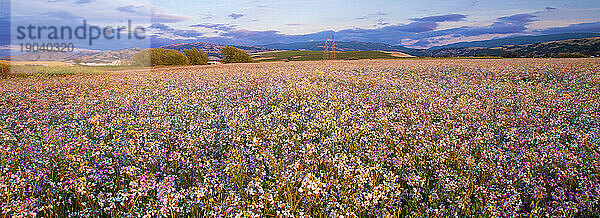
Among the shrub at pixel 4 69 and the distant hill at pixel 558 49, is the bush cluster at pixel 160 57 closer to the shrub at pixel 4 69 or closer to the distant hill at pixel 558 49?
the shrub at pixel 4 69

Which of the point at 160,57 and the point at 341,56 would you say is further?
the point at 341,56

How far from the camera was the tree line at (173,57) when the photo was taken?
2689 inches

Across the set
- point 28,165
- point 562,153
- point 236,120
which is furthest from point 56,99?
point 562,153

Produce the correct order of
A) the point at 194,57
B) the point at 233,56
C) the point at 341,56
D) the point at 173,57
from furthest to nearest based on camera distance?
the point at 341,56
the point at 233,56
the point at 194,57
the point at 173,57

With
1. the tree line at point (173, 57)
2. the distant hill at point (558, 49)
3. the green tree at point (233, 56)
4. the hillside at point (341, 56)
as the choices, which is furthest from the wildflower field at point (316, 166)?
the distant hill at point (558, 49)

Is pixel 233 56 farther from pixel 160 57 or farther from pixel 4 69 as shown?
pixel 4 69

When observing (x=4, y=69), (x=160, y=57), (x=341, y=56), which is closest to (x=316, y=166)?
(x=4, y=69)

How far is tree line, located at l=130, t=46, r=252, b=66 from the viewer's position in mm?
68312

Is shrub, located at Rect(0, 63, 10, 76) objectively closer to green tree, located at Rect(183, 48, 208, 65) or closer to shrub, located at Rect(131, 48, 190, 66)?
shrub, located at Rect(131, 48, 190, 66)

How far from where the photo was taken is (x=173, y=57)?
2849 inches

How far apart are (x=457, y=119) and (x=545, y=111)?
208 cm

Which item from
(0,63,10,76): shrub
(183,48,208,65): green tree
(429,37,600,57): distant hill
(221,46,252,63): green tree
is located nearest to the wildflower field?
(0,63,10,76): shrub

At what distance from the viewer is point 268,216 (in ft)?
10.8

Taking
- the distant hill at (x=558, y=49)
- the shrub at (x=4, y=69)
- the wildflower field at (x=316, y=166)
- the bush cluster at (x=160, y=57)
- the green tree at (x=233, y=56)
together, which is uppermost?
the distant hill at (x=558, y=49)
